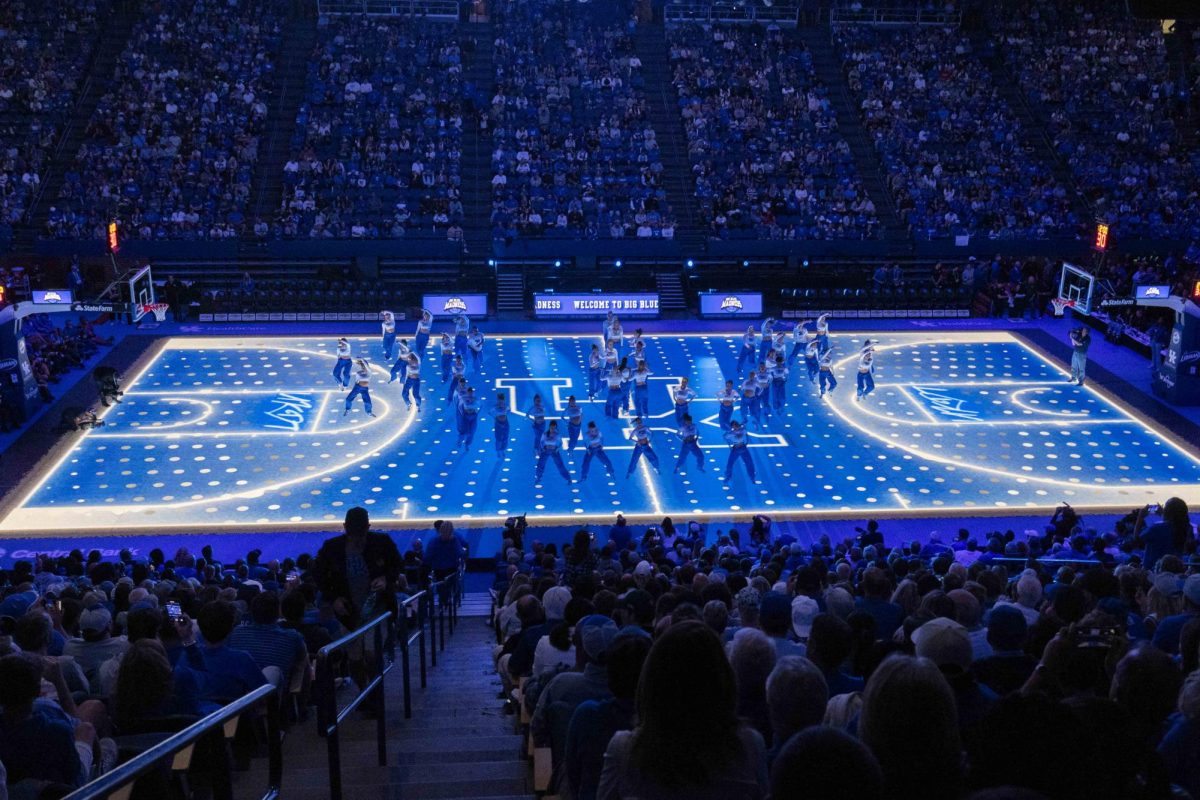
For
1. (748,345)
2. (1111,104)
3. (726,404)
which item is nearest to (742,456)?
(726,404)

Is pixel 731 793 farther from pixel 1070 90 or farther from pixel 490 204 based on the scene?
pixel 1070 90

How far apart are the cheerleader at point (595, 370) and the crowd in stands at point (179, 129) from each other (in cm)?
1423

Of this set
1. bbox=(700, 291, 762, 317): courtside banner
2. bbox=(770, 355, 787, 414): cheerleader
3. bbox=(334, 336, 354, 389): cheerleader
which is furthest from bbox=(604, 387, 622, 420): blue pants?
bbox=(700, 291, 762, 317): courtside banner

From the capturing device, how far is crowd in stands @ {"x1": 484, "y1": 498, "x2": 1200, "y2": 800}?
11.5 ft

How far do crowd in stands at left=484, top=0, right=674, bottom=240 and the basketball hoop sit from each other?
358 inches

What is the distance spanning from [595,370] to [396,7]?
2211 cm

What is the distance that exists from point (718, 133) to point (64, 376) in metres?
20.3

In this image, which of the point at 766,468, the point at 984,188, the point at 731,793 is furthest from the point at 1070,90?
the point at 731,793

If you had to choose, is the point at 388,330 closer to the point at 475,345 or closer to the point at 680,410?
the point at 475,345

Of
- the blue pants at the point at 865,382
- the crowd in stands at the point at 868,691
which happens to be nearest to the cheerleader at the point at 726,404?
the blue pants at the point at 865,382

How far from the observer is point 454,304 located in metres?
30.7

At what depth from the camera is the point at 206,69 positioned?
121 feet

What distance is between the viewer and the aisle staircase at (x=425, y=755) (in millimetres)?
6449

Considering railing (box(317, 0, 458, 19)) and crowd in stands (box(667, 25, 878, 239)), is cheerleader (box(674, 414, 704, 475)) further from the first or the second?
railing (box(317, 0, 458, 19))
